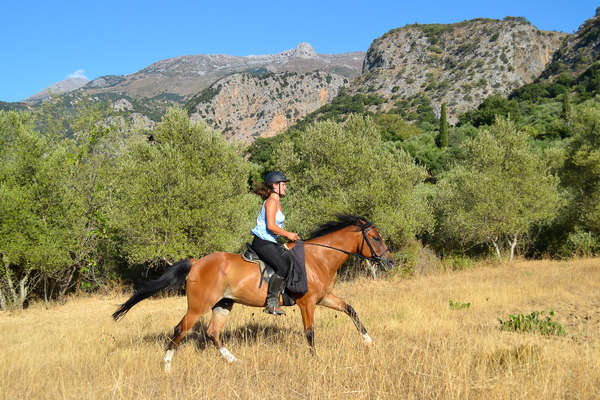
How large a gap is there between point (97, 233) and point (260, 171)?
38.9 meters

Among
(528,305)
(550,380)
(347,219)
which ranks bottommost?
(528,305)

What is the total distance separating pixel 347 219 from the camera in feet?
24.8

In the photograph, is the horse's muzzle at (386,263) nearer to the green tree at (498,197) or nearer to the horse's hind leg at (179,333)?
the horse's hind leg at (179,333)

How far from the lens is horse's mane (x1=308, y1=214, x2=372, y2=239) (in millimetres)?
7547

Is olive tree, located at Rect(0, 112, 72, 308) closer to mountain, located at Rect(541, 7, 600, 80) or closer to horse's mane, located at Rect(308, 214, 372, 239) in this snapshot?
horse's mane, located at Rect(308, 214, 372, 239)

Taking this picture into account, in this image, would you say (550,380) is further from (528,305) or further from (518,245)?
(518,245)

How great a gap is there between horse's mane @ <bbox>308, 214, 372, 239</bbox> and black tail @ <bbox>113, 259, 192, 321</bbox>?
266 cm

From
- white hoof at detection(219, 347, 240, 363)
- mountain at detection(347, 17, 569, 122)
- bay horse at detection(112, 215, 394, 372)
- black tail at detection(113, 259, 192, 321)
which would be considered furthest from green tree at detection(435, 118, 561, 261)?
mountain at detection(347, 17, 569, 122)

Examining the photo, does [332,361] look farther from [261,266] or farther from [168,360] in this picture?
[168,360]

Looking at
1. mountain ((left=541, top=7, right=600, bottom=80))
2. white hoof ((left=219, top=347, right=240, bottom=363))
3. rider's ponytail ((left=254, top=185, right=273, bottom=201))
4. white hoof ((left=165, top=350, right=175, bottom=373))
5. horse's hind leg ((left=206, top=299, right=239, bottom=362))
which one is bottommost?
white hoof ((left=219, top=347, right=240, bottom=363))

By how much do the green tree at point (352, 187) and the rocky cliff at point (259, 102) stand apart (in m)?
137

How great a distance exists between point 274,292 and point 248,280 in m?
0.54

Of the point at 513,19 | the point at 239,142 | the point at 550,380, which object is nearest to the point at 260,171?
the point at 239,142

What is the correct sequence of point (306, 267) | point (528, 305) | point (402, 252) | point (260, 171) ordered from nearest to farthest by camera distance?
point (306, 267) → point (528, 305) → point (402, 252) → point (260, 171)
